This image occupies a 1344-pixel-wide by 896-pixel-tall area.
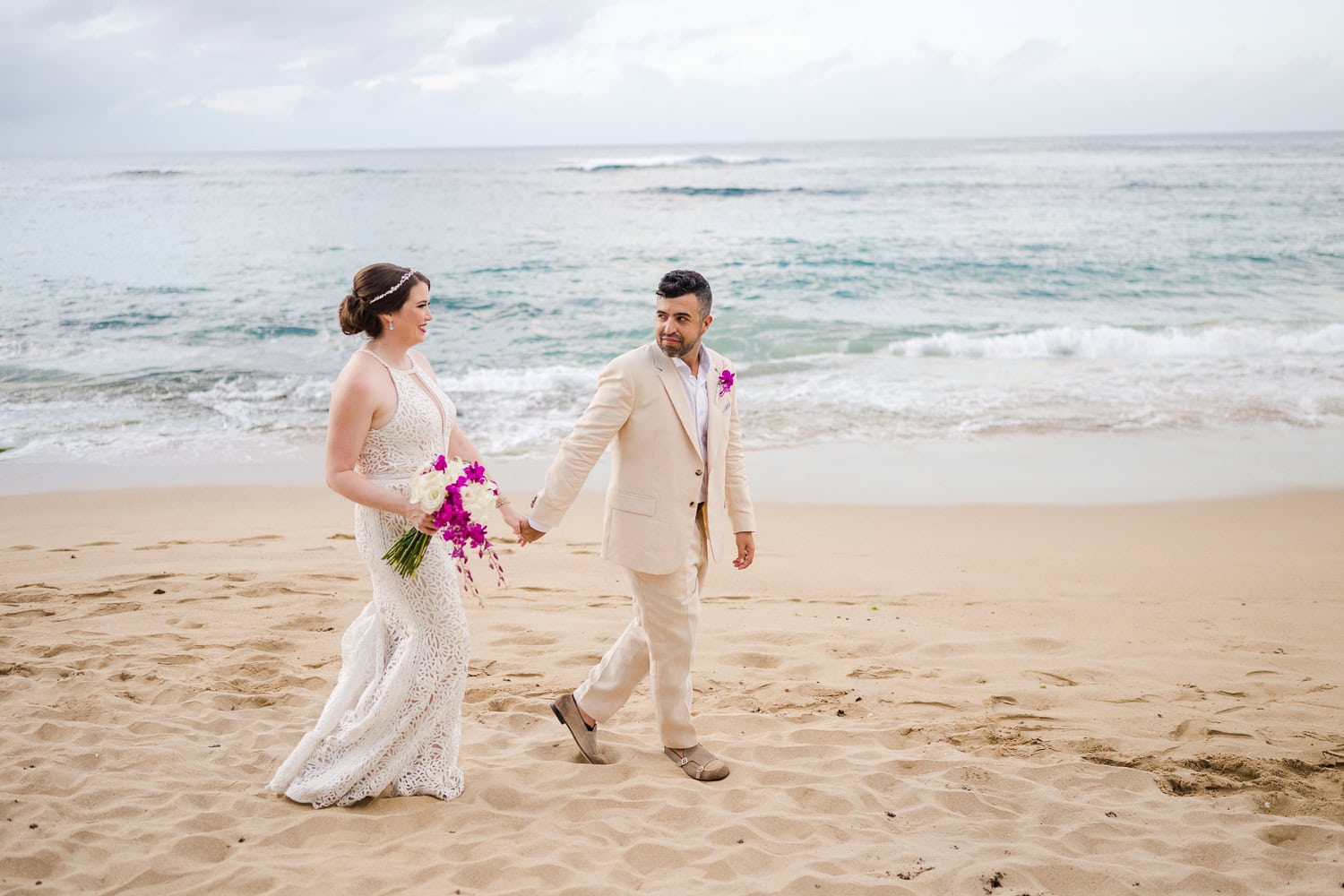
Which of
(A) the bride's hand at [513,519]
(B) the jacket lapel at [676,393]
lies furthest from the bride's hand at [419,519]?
(B) the jacket lapel at [676,393]

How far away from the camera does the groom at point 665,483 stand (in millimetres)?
3832

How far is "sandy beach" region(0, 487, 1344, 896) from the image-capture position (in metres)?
3.40

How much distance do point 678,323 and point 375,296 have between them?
3.83 ft

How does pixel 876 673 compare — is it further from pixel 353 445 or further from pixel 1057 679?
pixel 353 445

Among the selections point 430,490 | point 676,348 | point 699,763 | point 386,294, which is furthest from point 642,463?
point 699,763

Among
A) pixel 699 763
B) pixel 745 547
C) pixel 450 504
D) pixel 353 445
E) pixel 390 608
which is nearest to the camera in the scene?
pixel 450 504

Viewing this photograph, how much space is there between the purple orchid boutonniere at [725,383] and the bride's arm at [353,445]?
1347mm

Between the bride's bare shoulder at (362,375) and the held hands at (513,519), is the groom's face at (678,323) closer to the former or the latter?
the held hands at (513,519)

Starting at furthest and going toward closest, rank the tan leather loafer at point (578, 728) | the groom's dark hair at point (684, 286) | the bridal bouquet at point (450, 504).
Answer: the tan leather loafer at point (578, 728)
the groom's dark hair at point (684, 286)
the bridal bouquet at point (450, 504)

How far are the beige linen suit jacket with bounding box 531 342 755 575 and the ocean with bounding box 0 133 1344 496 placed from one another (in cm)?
675

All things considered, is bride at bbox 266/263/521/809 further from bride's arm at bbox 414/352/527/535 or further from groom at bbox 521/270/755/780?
groom at bbox 521/270/755/780

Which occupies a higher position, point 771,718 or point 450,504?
point 450,504

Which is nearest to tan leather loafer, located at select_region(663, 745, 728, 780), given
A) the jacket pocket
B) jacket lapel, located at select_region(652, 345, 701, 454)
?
the jacket pocket

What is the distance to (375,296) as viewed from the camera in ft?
11.7
